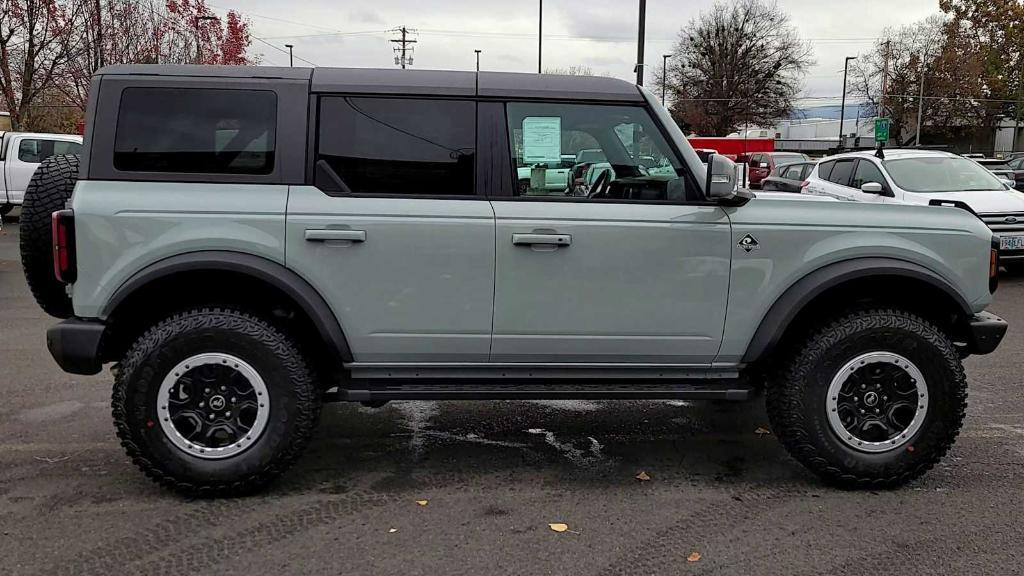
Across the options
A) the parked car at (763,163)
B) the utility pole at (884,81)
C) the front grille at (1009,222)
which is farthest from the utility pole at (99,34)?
the utility pole at (884,81)

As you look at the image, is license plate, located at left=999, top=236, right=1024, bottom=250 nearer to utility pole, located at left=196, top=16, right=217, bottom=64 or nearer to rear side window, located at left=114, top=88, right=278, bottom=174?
rear side window, located at left=114, top=88, right=278, bottom=174

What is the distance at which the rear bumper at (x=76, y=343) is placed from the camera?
3627 millimetres

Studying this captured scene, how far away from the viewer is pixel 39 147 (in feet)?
59.7

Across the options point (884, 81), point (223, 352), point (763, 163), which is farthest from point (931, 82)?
point (223, 352)

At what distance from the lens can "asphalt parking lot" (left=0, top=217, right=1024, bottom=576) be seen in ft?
10.8

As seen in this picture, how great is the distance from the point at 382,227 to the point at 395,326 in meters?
0.47

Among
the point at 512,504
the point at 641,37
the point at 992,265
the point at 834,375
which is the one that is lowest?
the point at 512,504

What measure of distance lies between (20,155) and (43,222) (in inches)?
658

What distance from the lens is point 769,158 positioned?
1097 inches

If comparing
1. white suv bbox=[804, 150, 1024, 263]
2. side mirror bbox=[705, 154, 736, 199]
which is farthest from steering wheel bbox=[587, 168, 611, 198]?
white suv bbox=[804, 150, 1024, 263]

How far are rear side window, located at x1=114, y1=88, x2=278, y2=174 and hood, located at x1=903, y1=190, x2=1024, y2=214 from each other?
29.8 ft

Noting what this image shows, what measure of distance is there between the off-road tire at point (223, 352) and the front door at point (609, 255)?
3.18ft

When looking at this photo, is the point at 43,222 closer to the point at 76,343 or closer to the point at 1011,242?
the point at 76,343

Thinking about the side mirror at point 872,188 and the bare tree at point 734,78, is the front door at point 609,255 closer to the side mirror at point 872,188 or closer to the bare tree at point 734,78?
the side mirror at point 872,188
